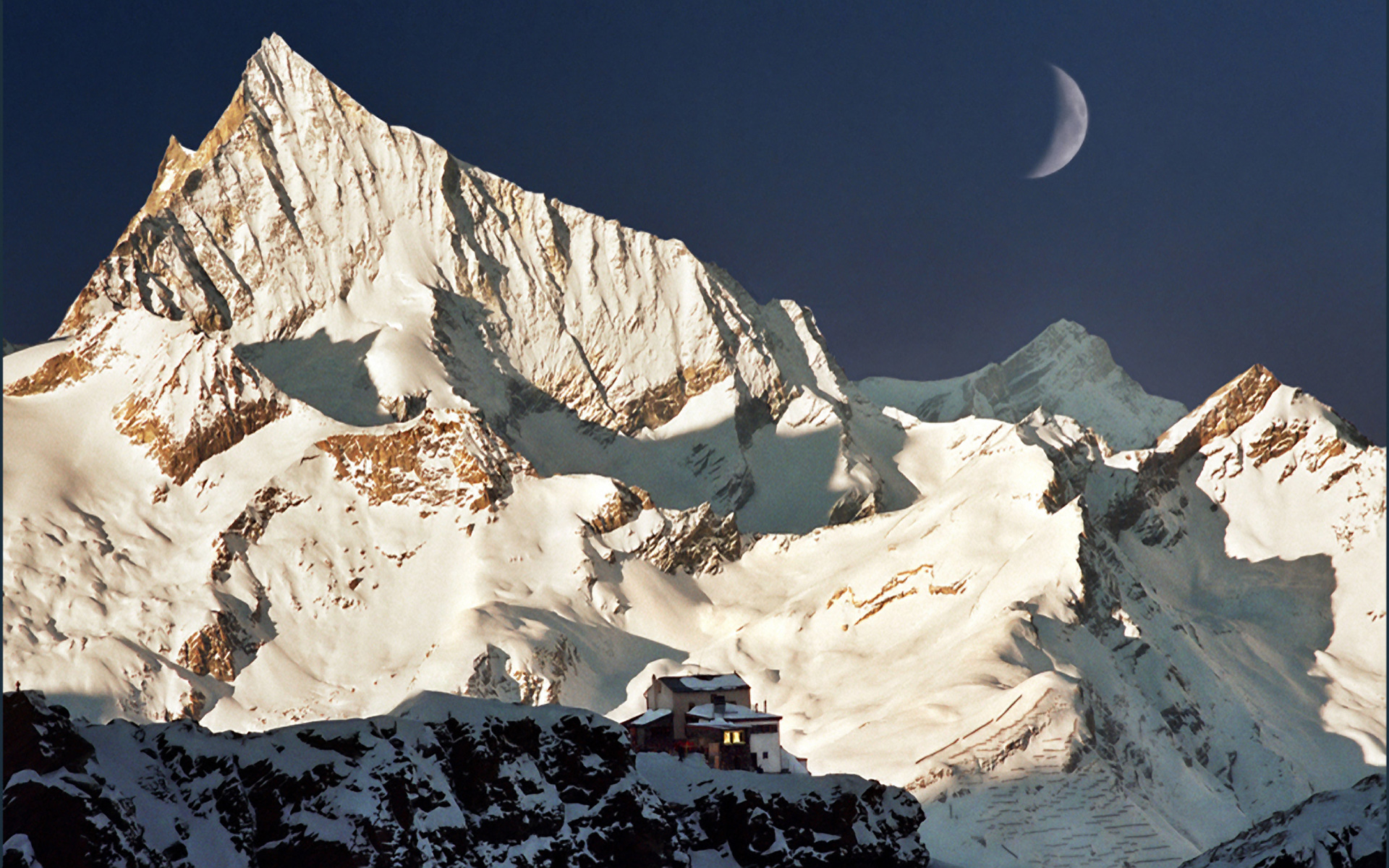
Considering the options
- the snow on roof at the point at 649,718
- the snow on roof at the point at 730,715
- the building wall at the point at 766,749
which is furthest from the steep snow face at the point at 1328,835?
the snow on roof at the point at 649,718

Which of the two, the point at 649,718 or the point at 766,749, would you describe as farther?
the point at 649,718

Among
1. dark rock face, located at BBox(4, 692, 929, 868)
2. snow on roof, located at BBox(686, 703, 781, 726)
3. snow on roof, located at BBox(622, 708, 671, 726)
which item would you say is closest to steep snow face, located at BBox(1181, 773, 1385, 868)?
dark rock face, located at BBox(4, 692, 929, 868)

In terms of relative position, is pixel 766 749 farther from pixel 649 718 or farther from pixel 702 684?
pixel 702 684

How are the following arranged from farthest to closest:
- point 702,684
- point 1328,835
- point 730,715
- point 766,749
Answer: point 702,684 < point 730,715 < point 766,749 < point 1328,835

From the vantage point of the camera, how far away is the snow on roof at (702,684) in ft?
488

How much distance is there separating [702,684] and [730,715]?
12.1 meters

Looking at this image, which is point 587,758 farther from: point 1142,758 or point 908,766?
point 1142,758

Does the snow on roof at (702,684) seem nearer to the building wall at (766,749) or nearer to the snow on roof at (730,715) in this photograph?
the snow on roof at (730,715)

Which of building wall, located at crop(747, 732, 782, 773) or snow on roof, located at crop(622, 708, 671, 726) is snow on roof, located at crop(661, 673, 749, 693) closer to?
snow on roof, located at crop(622, 708, 671, 726)

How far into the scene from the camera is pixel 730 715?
141750mm

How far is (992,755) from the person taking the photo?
181 meters

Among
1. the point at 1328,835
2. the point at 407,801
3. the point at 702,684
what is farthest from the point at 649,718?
the point at 1328,835

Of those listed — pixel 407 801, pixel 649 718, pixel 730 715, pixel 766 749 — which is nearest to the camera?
pixel 407 801

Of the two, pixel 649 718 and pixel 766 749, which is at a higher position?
pixel 649 718
